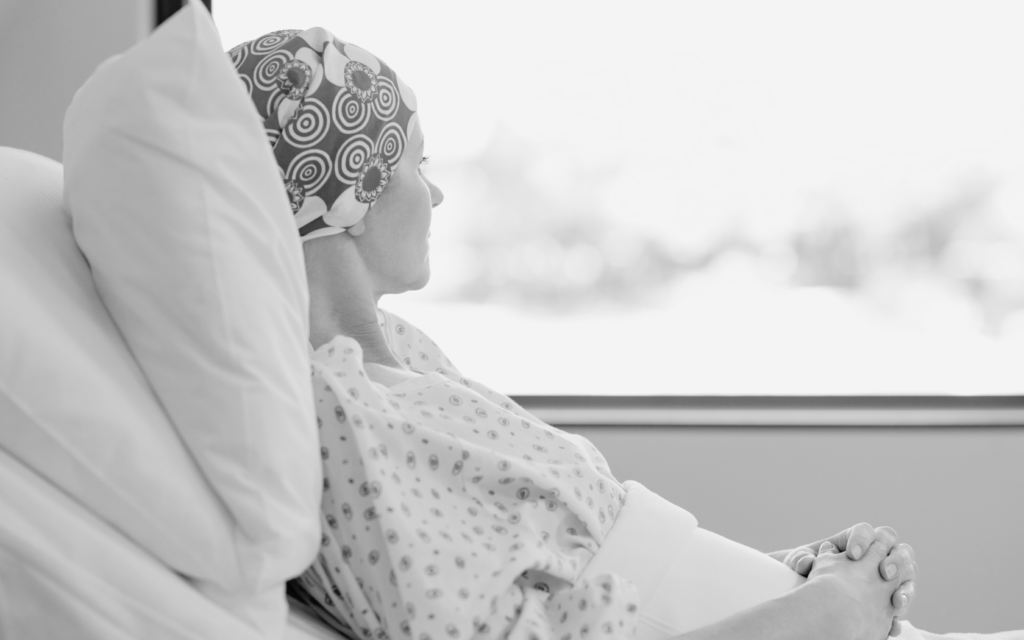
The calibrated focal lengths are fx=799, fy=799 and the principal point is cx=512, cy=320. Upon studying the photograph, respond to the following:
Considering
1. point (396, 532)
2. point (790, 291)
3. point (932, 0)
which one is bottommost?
point (396, 532)

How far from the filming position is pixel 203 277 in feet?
2.01

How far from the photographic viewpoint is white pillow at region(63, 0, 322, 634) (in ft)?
2.00

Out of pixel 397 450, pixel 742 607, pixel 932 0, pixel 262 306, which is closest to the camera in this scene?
pixel 262 306

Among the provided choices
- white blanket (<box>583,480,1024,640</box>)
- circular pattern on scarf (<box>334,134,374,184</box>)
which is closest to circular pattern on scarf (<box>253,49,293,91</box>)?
circular pattern on scarf (<box>334,134,374,184</box>)

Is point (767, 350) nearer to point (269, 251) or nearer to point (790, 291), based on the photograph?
point (790, 291)

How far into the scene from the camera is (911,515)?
6.49ft

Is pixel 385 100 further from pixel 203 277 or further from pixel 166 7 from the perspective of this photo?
pixel 166 7

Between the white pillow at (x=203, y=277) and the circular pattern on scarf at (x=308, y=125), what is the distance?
0.23 meters

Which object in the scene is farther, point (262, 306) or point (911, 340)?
point (911, 340)

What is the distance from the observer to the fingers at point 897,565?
1.01 meters

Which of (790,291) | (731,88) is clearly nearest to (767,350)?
(790,291)

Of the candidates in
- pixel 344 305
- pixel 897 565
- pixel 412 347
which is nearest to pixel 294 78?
pixel 344 305

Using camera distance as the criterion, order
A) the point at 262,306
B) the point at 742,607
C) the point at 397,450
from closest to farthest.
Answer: the point at 262,306 → the point at 397,450 → the point at 742,607

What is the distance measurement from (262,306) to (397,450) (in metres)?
0.24
